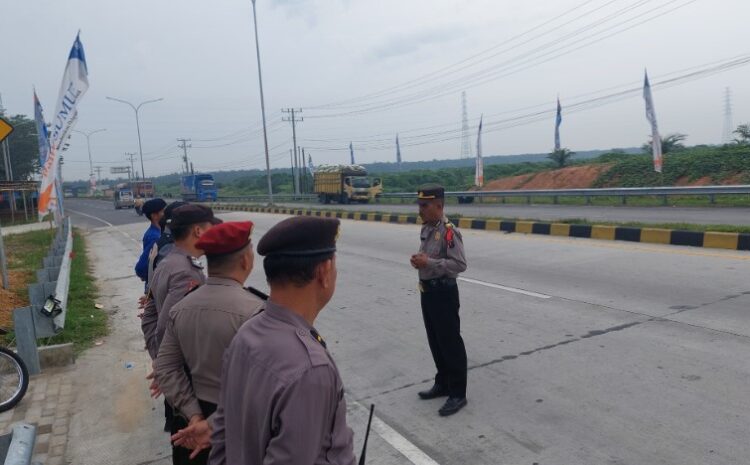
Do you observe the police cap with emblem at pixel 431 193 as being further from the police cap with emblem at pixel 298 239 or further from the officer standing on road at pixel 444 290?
the police cap with emblem at pixel 298 239

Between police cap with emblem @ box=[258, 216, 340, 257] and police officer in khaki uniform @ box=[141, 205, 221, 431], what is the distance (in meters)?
1.59

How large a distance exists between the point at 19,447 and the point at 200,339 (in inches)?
33.9

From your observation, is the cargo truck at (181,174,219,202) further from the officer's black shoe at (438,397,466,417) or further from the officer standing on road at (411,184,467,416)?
the officer's black shoe at (438,397,466,417)

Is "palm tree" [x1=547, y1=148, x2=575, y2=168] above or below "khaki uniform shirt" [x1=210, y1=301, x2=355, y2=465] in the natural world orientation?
above

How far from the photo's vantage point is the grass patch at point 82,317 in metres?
7.08

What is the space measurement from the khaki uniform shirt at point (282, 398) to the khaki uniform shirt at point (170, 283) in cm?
149

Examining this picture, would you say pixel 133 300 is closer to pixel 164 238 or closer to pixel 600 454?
pixel 164 238

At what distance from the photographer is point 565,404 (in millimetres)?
4316

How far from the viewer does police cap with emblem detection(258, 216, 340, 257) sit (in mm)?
1685

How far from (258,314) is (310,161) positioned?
5492 centimetres

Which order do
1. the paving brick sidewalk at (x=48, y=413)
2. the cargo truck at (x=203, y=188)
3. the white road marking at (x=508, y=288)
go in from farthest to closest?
the cargo truck at (x=203, y=188), the white road marking at (x=508, y=288), the paving brick sidewalk at (x=48, y=413)

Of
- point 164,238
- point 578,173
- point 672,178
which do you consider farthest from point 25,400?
point 578,173

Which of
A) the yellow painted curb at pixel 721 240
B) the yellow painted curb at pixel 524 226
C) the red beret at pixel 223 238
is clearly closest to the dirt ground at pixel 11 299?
the red beret at pixel 223 238

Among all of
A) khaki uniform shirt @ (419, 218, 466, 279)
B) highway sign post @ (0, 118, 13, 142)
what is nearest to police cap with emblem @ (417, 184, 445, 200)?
khaki uniform shirt @ (419, 218, 466, 279)
